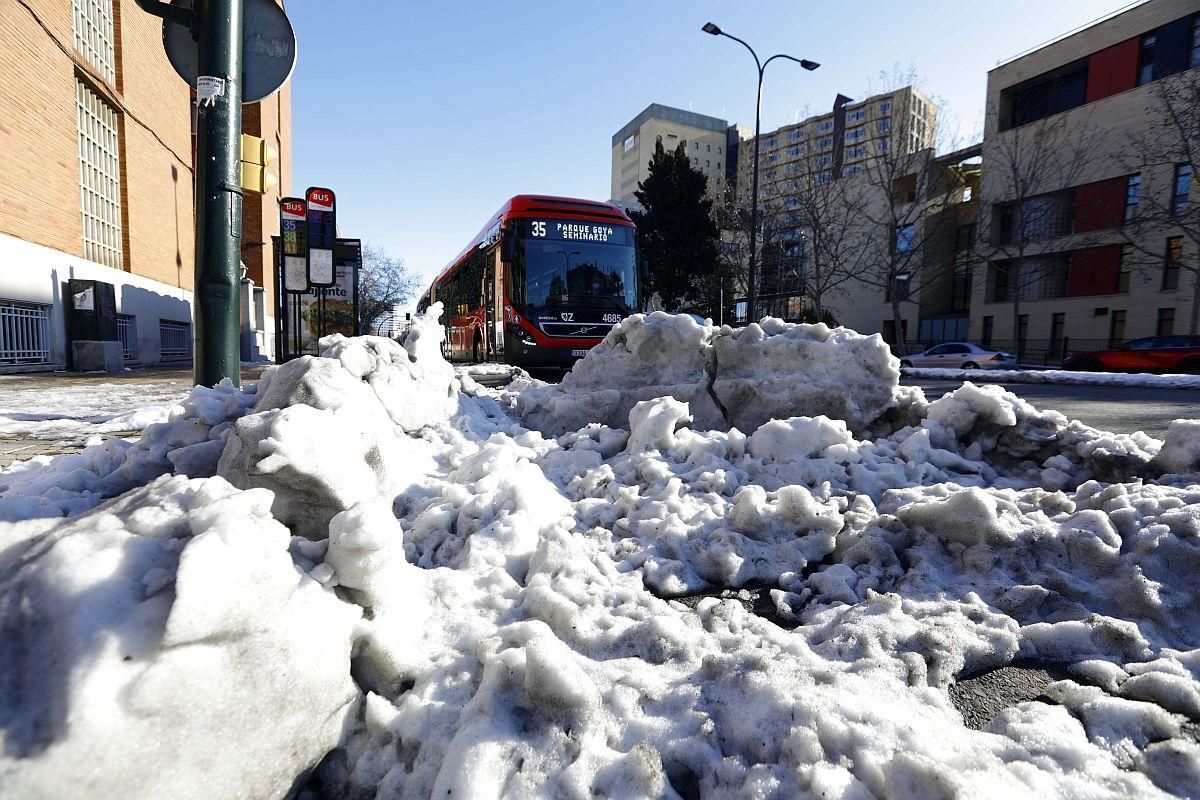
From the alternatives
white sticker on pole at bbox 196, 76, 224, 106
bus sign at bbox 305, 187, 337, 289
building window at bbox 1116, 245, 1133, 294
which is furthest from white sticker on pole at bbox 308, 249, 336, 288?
building window at bbox 1116, 245, 1133, 294

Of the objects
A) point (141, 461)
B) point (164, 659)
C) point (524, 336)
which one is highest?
point (524, 336)

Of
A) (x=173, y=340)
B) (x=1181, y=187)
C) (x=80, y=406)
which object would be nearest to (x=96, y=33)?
(x=173, y=340)

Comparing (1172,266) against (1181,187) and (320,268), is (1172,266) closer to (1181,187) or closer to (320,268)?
(1181,187)

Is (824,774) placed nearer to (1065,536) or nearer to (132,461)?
(1065,536)

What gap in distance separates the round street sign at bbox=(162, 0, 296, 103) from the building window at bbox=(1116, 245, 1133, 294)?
37.9 meters

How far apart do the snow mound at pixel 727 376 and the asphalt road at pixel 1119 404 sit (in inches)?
141

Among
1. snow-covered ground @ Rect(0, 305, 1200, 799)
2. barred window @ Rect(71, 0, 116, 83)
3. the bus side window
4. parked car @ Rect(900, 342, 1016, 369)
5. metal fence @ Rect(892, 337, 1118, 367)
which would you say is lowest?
snow-covered ground @ Rect(0, 305, 1200, 799)

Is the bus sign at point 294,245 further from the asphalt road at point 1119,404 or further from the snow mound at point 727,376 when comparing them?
the asphalt road at point 1119,404

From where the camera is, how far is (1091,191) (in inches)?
1212

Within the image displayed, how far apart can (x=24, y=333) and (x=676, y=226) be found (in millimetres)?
28897

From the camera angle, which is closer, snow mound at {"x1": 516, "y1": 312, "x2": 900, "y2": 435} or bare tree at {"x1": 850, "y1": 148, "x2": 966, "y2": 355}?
snow mound at {"x1": 516, "y1": 312, "x2": 900, "y2": 435}

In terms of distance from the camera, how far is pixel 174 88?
64.6ft

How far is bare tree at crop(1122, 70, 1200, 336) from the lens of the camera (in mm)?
23250

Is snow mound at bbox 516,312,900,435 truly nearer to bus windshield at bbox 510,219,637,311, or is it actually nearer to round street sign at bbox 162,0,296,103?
round street sign at bbox 162,0,296,103
